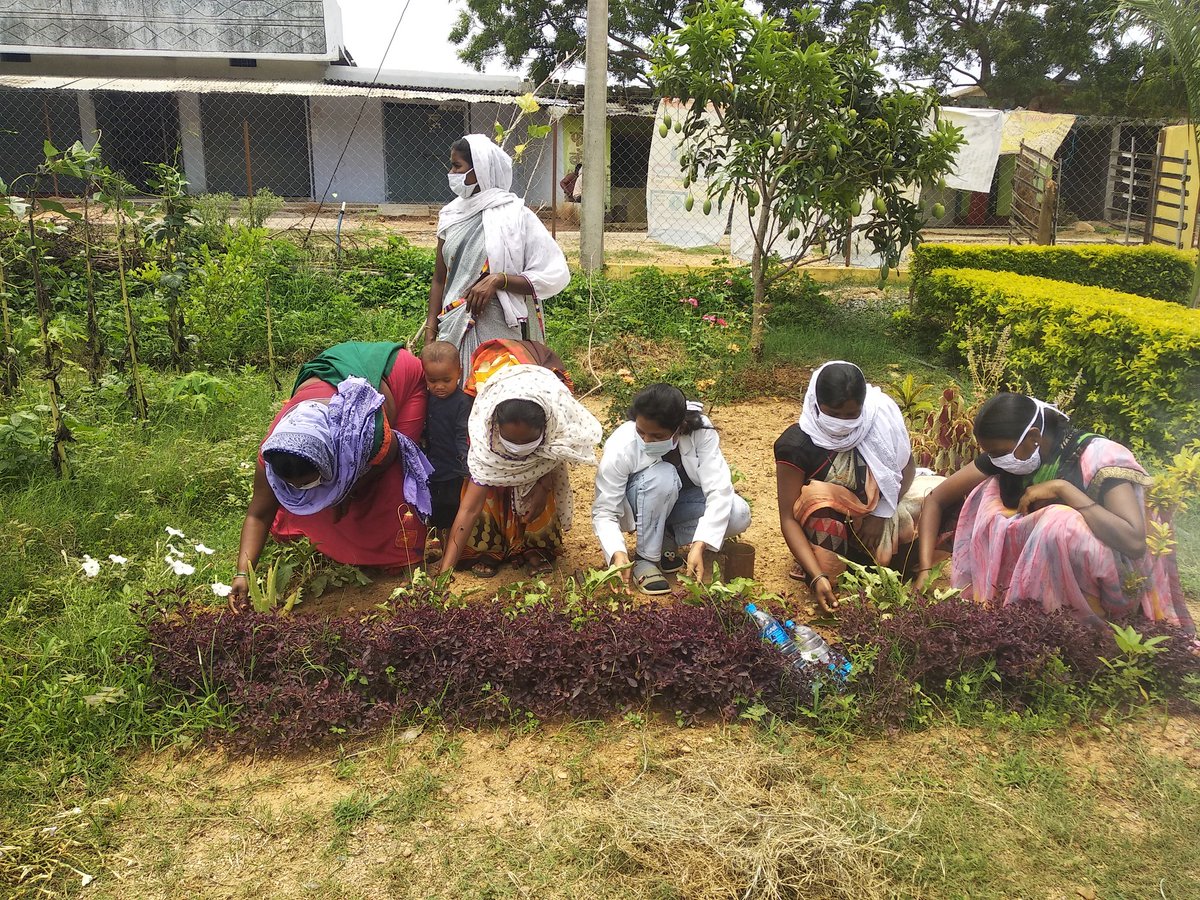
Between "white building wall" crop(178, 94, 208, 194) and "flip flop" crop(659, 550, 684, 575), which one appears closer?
"flip flop" crop(659, 550, 684, 575)

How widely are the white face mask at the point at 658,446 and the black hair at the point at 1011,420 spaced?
1120 mm

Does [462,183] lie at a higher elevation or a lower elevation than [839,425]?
higher

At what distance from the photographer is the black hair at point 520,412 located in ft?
11.4

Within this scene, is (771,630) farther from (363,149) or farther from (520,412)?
(363,149)

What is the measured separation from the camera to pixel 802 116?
6902mm

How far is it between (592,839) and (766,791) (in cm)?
51

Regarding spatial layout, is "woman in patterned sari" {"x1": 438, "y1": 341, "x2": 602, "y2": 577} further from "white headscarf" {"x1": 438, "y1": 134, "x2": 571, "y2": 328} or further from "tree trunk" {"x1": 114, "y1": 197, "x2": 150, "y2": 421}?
"tree trunk" {"x1": 114, "y1": 197, "x2": 150, "y2": 421}

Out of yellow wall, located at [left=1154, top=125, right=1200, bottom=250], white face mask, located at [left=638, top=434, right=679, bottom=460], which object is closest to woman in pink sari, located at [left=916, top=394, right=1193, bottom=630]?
white face mask, located at [left=638, top=434, right=679, bottom=460]

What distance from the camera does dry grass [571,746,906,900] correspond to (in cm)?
232

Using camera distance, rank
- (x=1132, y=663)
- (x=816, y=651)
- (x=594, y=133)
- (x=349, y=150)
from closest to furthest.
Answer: (x=1132, y=663) → (x=816, y=651) → (x=594, y=133) → (x=349, y=150)

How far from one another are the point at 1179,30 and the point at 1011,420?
22.6 ft

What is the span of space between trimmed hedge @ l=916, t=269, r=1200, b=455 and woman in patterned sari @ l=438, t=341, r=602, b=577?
3447 mm

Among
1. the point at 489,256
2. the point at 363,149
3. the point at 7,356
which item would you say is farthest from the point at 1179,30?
the point at 363,149

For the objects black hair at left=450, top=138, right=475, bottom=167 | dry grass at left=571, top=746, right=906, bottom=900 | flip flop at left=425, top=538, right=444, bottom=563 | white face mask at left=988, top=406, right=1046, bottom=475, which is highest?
black hair at left=450, top=138, right=475, bottom=167
